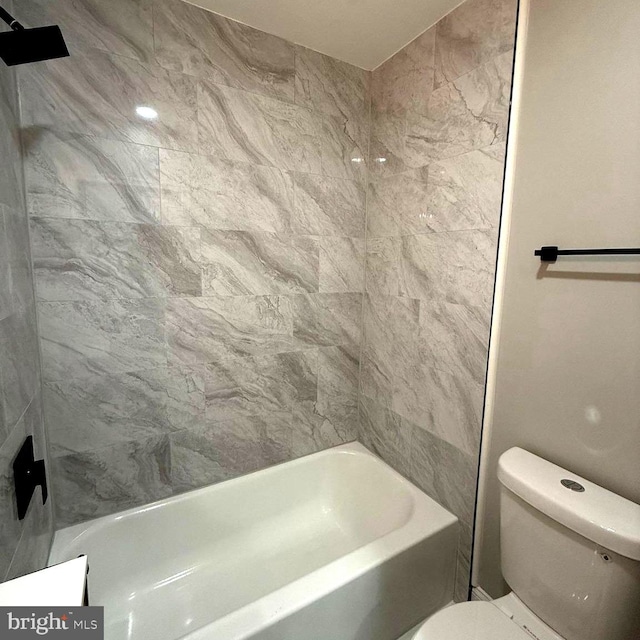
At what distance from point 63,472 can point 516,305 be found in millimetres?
1832

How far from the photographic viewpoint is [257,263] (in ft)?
5.29

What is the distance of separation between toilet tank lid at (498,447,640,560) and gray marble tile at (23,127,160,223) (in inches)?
62.8

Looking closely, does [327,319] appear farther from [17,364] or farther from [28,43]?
[28,43]

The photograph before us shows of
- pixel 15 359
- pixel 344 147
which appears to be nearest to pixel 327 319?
pixel 344 147

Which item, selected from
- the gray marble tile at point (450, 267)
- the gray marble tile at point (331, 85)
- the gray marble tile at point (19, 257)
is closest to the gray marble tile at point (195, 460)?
the gray marble tile at point (19, 257)

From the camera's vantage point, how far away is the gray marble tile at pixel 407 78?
147 cm

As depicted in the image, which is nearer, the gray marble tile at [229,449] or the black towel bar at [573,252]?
the black towel bar at [573,252]

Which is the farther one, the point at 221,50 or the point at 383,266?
the point at 383,266

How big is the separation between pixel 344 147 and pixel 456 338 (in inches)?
44.5

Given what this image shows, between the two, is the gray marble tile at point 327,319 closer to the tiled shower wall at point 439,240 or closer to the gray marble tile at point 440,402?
the tiled shower wall at point 439,240

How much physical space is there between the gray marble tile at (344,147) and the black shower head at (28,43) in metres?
1.10

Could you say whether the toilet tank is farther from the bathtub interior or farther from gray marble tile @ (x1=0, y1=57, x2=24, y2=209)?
gray marble tile @ (x1=0, y1=57, x2=24, y2=209)

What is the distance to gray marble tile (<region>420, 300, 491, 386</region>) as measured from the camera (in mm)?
1322

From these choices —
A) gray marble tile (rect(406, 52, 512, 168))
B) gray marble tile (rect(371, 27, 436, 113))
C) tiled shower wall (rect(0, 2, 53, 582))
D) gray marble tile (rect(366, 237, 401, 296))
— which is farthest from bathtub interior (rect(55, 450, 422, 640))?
gray marble tile (rect(371, 27, 436, 113))
